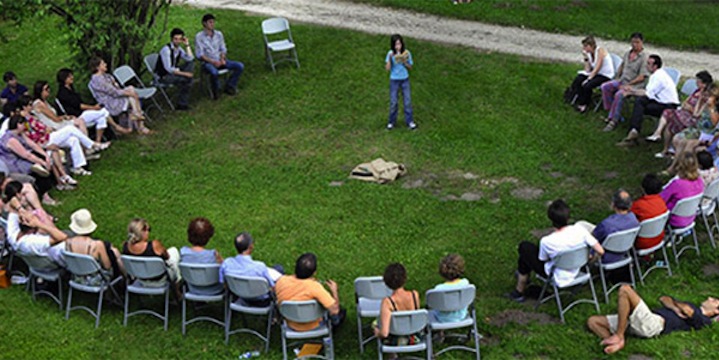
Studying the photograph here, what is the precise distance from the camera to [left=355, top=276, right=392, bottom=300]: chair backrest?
9.30 meters

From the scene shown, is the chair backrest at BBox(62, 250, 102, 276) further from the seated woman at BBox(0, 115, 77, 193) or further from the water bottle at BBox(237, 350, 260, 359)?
the seated woman at BBox(0, 115, 77, 193)

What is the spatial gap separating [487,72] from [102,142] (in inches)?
302

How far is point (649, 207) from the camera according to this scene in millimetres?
10375

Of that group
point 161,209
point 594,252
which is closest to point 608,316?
point 594,252

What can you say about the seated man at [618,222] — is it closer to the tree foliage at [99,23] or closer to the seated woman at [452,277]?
the seated woman at [452,277]

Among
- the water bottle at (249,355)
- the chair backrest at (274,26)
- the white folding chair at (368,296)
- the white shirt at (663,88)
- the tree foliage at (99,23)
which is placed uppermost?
→ the tree foliage at (99,23)

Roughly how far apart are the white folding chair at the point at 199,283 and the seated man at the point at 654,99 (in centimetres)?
785

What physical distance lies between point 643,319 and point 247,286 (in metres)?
4.23

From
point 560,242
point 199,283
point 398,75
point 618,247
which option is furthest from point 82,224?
point 398,75

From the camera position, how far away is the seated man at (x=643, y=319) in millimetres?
9062

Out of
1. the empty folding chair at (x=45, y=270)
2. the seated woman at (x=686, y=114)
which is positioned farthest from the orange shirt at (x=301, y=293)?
the seated woman at (x=686, y=114)

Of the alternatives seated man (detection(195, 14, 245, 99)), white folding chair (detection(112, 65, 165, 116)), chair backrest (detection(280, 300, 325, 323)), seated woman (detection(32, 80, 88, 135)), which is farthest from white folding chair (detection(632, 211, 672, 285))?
white folding chair (detection(112, 65, 165, 116))

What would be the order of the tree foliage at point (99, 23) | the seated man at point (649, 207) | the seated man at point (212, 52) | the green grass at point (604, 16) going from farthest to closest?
the green grass at point (604, 16), the seated man at point (212, 52), the tree foliage at point (99, 23), the seated man at point (649, 207)

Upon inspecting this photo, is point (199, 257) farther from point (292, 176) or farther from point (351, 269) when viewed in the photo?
point (292, 176)
